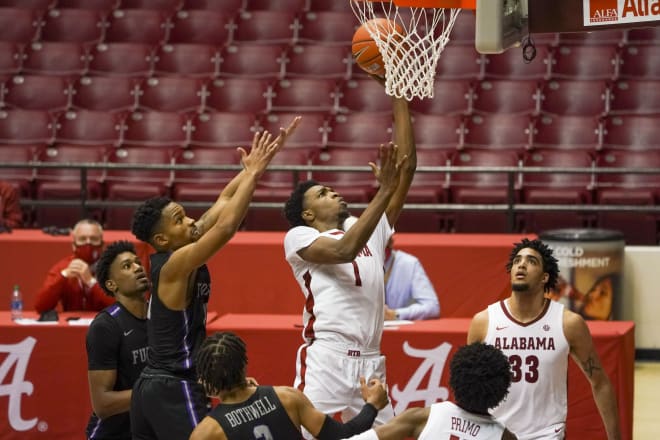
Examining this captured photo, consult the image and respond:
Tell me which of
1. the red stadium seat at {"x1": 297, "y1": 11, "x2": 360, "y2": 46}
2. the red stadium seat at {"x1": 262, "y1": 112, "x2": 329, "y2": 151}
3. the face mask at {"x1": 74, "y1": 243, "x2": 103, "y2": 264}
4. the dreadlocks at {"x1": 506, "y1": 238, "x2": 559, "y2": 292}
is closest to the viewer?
the dreadlocks at {"x1": 506, "y1": 238, "x2": 559, "y2": 292}

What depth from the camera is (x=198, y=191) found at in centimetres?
1041

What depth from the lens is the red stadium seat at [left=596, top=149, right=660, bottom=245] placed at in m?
10.2

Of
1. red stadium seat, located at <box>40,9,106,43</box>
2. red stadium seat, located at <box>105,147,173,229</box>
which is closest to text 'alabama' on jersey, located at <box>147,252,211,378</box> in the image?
red stadium seat, located at <box>105,147,173,229</box>

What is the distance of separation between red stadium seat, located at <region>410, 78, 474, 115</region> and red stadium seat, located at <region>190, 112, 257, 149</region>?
1790mm

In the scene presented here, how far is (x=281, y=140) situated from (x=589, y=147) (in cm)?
633

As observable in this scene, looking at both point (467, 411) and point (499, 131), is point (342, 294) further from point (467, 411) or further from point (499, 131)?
point (499, 131)

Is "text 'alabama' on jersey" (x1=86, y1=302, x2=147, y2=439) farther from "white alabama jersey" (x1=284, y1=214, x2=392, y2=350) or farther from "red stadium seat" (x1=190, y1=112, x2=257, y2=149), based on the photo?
"red stadium seat" (x1=190, y1=112, x2=257, y2=149)

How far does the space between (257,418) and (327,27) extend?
31.1 feet

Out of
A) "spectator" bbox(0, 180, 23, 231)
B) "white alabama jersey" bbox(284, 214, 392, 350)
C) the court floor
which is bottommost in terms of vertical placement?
the court floor

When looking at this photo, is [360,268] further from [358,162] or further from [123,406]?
[358,162]

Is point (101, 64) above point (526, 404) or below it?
above

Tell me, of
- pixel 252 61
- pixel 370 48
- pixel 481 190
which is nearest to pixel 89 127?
pixel 252 61

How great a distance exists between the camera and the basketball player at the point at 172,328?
4777 mm

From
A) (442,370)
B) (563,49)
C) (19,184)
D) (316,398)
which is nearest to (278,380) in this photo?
(442,370)
